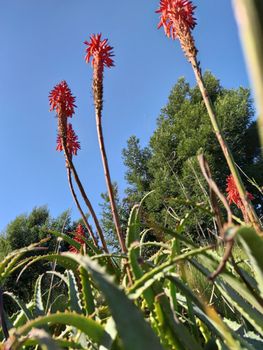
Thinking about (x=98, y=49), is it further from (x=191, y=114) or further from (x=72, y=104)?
(x=191, y=114)

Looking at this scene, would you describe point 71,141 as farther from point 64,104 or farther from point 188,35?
point 188,35

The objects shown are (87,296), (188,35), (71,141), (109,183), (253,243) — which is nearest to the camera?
(253,243)

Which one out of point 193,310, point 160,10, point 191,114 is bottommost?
point 193,310

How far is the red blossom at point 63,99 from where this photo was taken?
1677 millimetres

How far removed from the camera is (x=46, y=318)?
37 centimetres

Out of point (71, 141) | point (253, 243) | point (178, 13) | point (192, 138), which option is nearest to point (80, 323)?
point (253, 243)

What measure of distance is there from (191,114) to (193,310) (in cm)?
1830

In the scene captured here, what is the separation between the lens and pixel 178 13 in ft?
4.44

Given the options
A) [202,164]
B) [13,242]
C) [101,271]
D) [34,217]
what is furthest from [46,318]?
[34,217]

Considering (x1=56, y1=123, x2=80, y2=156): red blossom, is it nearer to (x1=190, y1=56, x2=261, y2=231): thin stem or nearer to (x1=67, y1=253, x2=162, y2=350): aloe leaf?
(x1=190, y1=56, x2=261, y2=231): thin stem

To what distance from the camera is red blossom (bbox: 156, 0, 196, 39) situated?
1281 mm

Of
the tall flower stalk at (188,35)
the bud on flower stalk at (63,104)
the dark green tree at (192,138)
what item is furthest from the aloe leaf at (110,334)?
the dark green tree at (192,138)

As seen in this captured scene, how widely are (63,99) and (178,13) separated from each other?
2.02 ft

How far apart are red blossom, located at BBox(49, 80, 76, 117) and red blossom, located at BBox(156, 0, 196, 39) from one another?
53 centimetres
